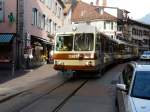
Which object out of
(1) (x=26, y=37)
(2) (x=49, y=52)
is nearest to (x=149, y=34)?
(2) (x=49, y=52)

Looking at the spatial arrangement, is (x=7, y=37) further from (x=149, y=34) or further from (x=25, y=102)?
(x=149, y=34)

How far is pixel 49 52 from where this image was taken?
5000 cm

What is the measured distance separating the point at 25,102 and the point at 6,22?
853 inches

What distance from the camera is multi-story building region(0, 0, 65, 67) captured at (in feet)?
118

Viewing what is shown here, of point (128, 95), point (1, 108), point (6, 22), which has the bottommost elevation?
point (1, 108)

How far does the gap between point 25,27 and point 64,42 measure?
13.1 m

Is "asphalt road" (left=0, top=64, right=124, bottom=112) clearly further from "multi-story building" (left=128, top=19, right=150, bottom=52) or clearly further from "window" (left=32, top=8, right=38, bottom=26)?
"multi-story building" (left=128, top=19, right=150, bottom=52)

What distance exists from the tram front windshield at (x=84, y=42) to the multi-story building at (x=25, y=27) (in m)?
9.89

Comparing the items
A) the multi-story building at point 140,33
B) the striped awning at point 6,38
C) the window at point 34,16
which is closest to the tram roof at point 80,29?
the striped awning at point 6,38

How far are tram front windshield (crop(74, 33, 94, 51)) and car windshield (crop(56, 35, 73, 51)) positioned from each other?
0.97 feet

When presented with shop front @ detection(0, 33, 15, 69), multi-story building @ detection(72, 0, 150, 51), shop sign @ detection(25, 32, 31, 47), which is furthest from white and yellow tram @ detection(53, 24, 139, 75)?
multi-story building @ detection(72, 0, 150, 51)

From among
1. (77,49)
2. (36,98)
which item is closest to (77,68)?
(77,49)

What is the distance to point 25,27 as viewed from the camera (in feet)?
122

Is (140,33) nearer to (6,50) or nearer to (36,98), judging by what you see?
(6,50)
